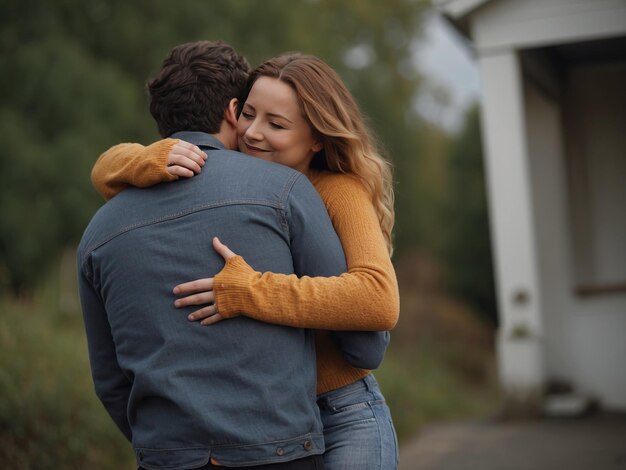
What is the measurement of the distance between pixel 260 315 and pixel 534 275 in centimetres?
551

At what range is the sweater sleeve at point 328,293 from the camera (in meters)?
2.16

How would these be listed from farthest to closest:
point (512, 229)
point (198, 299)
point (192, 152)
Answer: point (512, 229) < point (192, 152) < point (198, 299)

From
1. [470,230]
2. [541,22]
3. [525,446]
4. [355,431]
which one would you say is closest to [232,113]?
[355,431]

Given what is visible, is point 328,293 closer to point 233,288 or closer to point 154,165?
point 233,288

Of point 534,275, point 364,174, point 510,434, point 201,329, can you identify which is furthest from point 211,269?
point 534,275

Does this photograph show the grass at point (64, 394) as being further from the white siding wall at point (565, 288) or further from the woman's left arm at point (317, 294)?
the woman's left arm at point (317, 294)

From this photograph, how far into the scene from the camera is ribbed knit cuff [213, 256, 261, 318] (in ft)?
7.06

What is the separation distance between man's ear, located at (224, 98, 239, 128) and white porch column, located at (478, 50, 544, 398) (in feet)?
17.0

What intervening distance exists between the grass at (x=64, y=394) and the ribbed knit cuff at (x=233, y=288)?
12.0ft

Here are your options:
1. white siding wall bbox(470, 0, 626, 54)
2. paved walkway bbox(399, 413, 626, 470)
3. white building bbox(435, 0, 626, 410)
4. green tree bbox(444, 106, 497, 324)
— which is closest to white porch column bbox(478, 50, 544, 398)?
white building bbox(435, 0, 626, 410)

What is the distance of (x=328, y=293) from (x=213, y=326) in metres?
→ 0.28

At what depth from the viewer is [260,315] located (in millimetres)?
2174

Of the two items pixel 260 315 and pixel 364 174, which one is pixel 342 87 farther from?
pixel 260 315

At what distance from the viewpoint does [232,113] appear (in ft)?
8.01
